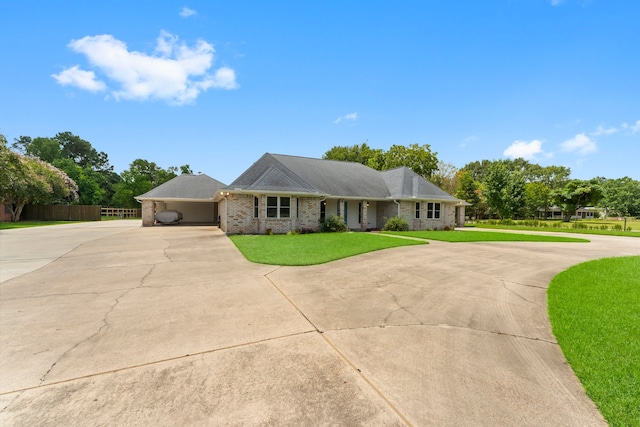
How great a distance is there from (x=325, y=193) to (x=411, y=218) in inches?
296

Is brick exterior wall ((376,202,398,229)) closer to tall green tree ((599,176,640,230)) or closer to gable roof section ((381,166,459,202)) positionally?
gable roof section ((381,166,459,202))

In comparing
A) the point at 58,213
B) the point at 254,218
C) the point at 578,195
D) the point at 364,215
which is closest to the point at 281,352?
the point at 254,218

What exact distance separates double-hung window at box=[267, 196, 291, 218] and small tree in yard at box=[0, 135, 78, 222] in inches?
855

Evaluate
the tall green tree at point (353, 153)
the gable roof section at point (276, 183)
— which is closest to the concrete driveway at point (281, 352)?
the gable roof section at point (276, 183)

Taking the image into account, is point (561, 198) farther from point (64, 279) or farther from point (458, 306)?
point (64, 279)

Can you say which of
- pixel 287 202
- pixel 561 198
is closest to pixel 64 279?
pixel 287 202

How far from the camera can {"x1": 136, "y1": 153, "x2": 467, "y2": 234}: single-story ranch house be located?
56.2 feet

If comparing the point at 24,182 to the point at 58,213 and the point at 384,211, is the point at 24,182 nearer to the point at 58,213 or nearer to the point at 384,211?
the point at 58,213

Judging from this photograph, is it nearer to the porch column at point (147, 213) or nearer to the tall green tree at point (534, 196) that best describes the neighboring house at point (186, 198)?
the porch column at point (147, 213)

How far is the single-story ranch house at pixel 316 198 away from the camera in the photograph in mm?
17141

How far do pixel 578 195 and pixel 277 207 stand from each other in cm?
5107

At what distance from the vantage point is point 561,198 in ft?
150

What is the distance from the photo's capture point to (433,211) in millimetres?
22203

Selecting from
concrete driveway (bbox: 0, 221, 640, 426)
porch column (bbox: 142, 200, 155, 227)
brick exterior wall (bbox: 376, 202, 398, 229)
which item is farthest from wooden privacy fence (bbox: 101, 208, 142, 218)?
concrete driveway (bbox: 0, 221, 640, 426)
